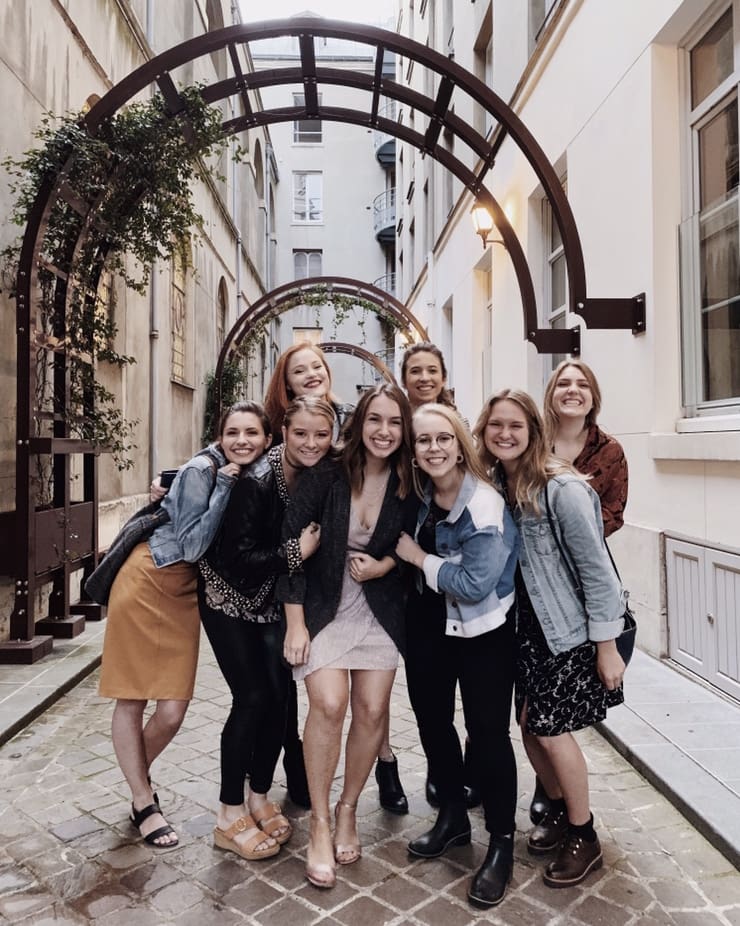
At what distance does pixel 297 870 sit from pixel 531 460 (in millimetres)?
1850

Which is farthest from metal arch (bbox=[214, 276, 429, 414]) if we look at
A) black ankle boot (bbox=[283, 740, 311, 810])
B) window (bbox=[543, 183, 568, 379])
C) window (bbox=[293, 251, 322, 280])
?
window (bbox=[293, 251, 322, 280])

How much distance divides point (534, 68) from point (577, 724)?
316 inches

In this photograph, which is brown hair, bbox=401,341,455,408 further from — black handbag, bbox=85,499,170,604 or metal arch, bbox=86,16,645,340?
metal arch, bbox=86,16,645,340

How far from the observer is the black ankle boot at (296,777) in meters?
3.38

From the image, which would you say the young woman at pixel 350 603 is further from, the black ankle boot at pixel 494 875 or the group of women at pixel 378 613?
the black ankle boot at pixel 494 875

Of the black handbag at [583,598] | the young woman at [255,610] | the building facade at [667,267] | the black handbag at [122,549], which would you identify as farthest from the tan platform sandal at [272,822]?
the building facade at [667,267]

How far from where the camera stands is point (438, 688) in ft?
9.74

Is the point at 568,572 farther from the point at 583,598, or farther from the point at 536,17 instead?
the point at 536,17

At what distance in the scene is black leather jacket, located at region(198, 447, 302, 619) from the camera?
280 centimetres

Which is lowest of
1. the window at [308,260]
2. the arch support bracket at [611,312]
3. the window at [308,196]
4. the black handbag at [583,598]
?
the black handbag at [583,598]

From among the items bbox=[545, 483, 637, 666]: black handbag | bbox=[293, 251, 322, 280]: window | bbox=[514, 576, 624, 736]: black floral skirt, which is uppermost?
bbox=[293, 251, 322, 280]: window

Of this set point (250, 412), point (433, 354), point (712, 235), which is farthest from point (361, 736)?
point (712, 235)

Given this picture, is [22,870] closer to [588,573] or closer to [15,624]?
[588,573]

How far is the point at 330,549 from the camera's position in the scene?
2.80 metres
